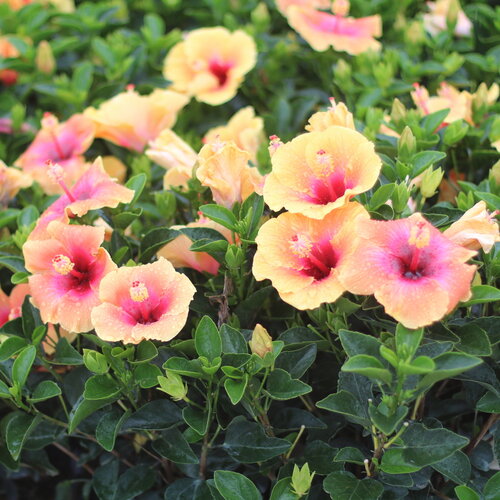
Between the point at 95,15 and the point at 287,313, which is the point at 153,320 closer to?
the point at 287,313

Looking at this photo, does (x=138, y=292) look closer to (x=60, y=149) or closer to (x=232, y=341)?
(x=232, y=341)

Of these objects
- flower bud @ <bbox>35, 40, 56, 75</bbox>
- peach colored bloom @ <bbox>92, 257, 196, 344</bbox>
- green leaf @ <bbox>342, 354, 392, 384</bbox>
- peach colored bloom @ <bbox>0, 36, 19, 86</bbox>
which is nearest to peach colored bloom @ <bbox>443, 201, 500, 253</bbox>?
green leaf @ <bbox>342, 354, 392, 384</bbox>

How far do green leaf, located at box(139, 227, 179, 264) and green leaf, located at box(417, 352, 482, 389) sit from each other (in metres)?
0.62

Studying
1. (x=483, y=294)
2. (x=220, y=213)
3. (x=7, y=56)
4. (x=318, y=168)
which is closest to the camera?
(x=483, y=294)

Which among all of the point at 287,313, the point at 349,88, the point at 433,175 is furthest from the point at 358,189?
the point at 349,88

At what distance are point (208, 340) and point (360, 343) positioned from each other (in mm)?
292

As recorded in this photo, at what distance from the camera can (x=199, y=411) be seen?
4.44 feet

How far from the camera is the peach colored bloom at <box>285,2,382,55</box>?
2127mm

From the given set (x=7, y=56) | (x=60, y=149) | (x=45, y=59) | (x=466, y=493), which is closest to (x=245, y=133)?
(x=60, y=149)

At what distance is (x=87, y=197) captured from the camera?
1.53 m

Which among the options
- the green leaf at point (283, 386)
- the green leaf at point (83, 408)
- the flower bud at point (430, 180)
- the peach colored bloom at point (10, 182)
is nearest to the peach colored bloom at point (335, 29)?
the flower bud at point (430, 180)

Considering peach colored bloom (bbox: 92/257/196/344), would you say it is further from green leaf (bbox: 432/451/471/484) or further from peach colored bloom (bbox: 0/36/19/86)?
peach colored bloom (bbox: 0/36/19/86)

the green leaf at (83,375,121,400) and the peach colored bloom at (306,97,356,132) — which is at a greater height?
the peach colored bloom at (306,97,356,132)

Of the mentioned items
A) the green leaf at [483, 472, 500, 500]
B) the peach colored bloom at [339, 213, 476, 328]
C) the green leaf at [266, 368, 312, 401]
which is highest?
the peach colored bloom at [339, 213, 476, 328]
